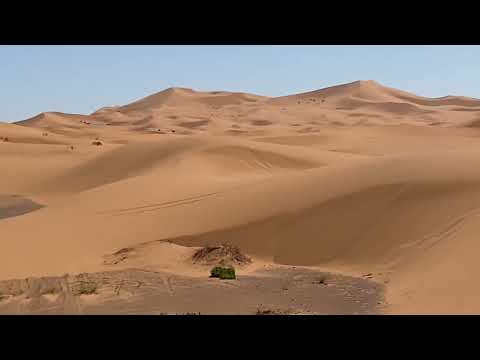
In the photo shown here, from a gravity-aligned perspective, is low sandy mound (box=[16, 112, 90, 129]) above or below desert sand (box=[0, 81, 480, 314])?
above

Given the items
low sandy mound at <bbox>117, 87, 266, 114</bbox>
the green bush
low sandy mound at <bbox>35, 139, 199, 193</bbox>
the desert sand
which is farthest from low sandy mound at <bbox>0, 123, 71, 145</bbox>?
low sandy mound at <bbox>117, 87, 266, 114</bbox>

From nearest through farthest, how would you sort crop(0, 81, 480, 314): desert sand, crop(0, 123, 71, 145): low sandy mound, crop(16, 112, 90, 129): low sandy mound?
crop(0, 81, 480, 314): desert sand < crop(0, 123, 71, 145): low sandy mound < crop(16, 112, 90, 129): low sandy mound

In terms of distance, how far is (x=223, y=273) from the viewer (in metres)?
7.91

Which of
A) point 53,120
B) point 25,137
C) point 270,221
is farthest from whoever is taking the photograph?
point 53,120

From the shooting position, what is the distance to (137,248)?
9805 millimetres

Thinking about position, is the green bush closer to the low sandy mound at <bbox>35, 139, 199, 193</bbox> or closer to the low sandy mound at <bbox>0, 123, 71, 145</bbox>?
the low sandy mound at <bbox>35, 139, 199, 193</bbox>

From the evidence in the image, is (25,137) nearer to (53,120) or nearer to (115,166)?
(115,166)

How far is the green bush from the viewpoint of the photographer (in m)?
7.87

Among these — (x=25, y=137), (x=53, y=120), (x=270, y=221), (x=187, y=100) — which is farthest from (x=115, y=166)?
(x=187, y=100)

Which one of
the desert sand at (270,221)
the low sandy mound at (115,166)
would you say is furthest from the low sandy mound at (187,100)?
the desert sand at (270,221)

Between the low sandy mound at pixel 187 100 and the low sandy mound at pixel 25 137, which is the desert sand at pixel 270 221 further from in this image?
the low sandy mound at pixel 187 100
